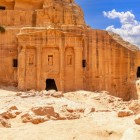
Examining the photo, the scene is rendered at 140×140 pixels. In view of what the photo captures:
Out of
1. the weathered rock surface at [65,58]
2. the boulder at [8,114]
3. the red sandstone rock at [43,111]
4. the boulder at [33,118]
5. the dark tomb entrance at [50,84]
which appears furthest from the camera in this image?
the dark tomb entrance at [50,84]

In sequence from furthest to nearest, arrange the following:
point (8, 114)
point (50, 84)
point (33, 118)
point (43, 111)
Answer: point (50, 84), point (8, 114), point (43, 111), point (33, 118)

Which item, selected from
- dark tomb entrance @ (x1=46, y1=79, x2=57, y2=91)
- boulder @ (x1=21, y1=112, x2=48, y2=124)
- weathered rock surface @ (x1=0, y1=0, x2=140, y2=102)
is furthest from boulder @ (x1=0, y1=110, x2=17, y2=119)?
dark tomb entrance @ (x1=46, y1=79, x2=57, y2=91)

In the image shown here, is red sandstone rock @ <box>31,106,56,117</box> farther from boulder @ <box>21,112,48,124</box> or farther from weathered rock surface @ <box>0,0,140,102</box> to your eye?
weathered rock surface @ <box>0,0,140,102</box>

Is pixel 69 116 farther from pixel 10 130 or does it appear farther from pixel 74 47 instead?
pixel 74 47

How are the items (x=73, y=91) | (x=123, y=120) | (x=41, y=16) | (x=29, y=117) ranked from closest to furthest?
(x=123, y=120)
(x=29, y=117)
(x=73, y=91)
(x=41, y=16)

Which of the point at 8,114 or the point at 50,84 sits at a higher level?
the point at 50,84

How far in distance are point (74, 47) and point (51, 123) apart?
750 inches

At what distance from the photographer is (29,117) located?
18000mm

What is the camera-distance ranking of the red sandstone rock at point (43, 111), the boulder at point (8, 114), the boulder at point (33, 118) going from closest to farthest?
1. the boulder at point (33, 118)
2. the red sandstone rock at point (43, 111)
3. the boulder at point (8, 114)

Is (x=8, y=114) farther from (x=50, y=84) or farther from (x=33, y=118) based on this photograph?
(x=50, y=84)

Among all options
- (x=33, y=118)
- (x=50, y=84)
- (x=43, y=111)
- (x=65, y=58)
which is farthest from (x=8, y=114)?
(x=50, y=84)

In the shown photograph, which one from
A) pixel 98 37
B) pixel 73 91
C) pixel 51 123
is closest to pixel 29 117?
pixel 51 123

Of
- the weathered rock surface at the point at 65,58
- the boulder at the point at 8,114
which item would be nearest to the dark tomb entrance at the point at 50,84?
the weathered rock surface at the point at 65,58

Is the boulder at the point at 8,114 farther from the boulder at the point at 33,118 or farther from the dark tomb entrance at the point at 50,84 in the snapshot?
the dark tomb entrance at the point at 50,84
